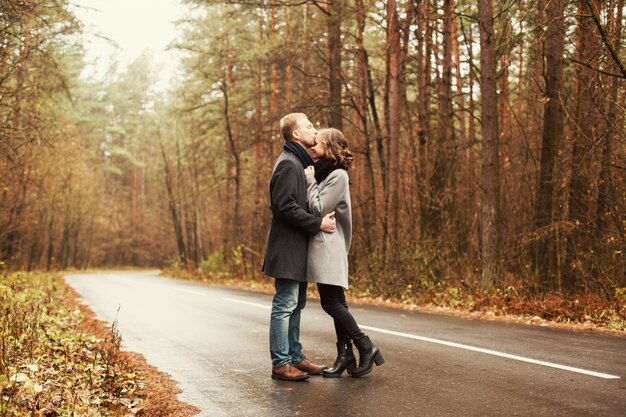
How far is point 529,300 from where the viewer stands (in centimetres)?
1113

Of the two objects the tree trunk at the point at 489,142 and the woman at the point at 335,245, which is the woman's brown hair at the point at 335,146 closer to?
the woman at the point at 335,245

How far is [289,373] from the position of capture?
552 centimetres

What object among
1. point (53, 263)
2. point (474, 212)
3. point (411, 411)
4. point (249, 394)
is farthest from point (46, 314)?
point (53, 263)

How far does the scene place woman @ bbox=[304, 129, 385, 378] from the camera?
18.1ft

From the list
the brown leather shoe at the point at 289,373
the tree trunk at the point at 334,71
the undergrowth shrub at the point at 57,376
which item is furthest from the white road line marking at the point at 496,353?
the tree trunk at the point at 334,71

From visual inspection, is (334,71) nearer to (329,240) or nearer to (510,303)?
(510,303)

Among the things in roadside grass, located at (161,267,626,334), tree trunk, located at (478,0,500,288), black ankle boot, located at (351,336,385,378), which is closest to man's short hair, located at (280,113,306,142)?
black ankle boot, located at (351,336,385,378)

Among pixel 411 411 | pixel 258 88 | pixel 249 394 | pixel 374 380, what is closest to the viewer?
pixel 411 411

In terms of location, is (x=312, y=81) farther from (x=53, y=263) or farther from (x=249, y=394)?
(x=53, y=263)

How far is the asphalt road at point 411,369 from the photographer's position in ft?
15.0

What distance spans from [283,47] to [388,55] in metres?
3.77

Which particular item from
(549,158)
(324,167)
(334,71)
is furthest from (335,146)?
(334,71)

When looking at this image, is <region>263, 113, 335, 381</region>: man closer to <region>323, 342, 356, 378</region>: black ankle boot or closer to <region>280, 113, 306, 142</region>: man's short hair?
<region>280, 113, 306, 142</region>: man's short hair

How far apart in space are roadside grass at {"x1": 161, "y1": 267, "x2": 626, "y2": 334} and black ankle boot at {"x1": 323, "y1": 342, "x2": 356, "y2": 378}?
15.1 feet
